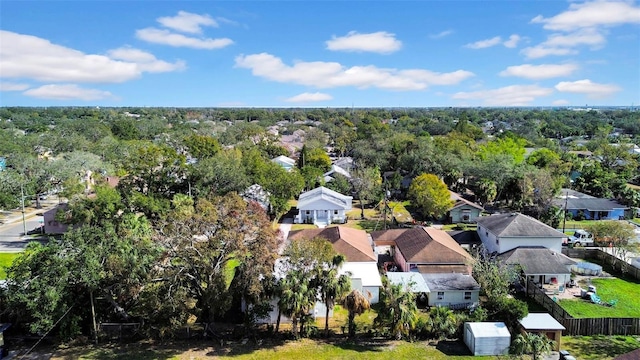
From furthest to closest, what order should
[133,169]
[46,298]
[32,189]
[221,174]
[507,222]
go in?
[32,189]
[221,174]
[133,169]
[507,222]
[46,298]

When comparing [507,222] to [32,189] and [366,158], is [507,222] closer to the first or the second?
[366,158]

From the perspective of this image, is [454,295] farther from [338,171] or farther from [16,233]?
[16,233]

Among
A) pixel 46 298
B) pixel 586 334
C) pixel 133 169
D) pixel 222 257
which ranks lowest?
pixel 586 334

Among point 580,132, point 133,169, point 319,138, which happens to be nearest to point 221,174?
point 133,169

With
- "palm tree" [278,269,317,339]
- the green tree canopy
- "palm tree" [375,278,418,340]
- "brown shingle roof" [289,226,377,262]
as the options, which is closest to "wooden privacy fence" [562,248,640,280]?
the green tree canopy

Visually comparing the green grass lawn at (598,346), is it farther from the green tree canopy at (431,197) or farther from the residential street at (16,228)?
the residential street at (16,228)

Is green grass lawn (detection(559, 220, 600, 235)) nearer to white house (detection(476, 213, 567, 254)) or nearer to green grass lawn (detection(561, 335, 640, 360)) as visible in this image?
white house (detection(476, 213, 567, 254))

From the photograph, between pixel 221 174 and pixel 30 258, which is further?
pixel 221 174
